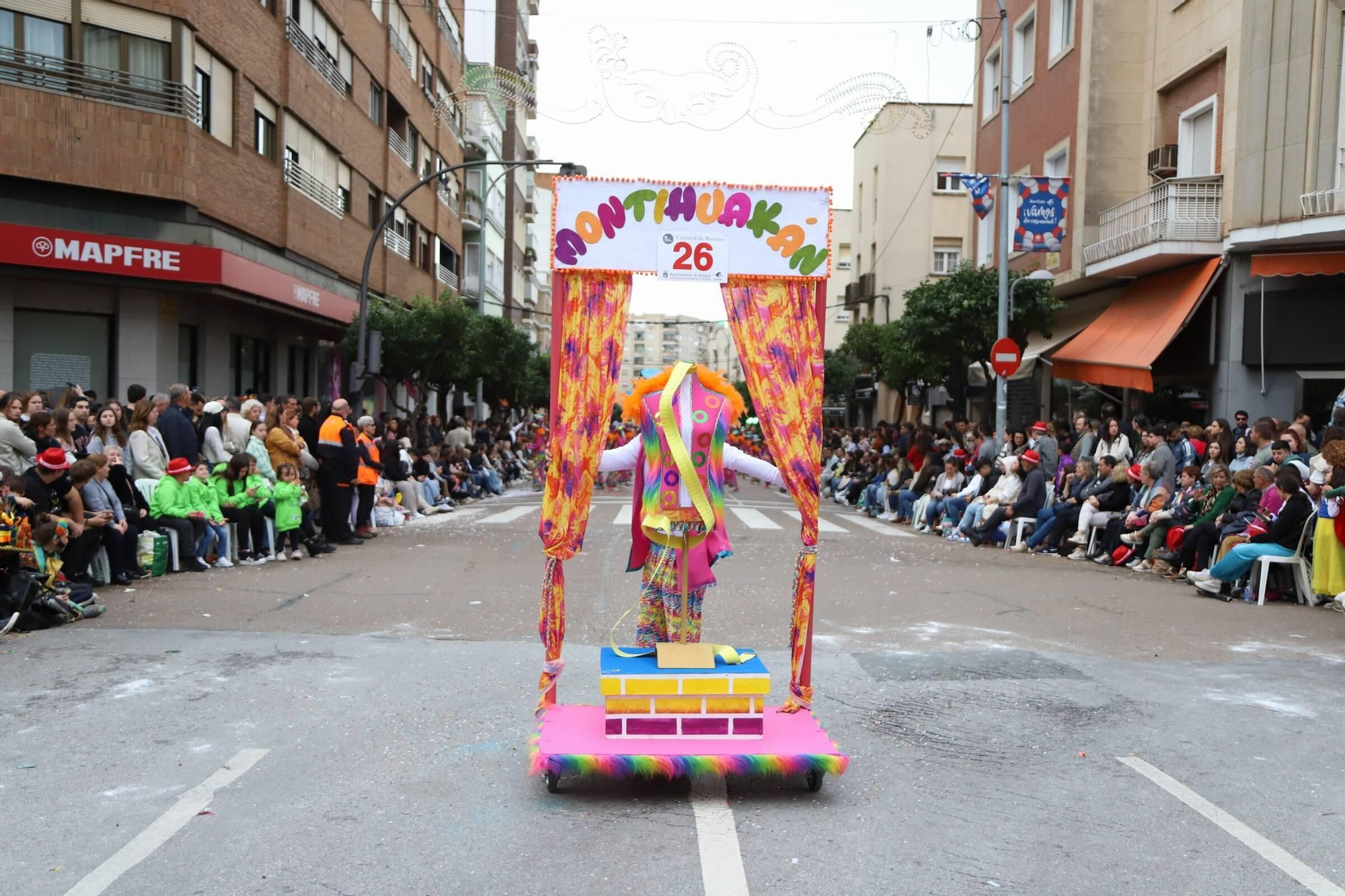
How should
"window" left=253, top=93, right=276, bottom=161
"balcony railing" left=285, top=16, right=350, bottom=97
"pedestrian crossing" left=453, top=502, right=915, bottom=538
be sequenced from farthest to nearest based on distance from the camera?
"balcony railing" left=285, top=16, right=350, bottom=97
"window" left=253, top=93, right=276, bottom=161
"pedestrian crossing" left=453, top=502, right=915, bottom=538

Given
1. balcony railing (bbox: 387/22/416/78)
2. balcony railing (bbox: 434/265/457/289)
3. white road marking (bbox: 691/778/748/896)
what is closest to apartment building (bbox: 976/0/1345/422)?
white road marking (bbox: 691/778/748/896)

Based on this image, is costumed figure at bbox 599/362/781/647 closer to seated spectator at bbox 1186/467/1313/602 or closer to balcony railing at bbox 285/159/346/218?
seated spectator at bbox 1186/467/1313/602

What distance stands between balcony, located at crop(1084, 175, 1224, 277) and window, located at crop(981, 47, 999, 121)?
983 centimetres

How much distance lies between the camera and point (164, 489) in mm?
11734

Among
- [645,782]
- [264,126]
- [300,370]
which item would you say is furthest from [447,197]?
[645,782]

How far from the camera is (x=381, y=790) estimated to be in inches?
204

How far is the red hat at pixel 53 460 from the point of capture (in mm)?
9664

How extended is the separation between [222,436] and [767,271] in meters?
9.85

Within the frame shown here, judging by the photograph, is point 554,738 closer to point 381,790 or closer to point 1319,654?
point 381,790

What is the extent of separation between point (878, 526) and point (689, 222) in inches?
Result: 605

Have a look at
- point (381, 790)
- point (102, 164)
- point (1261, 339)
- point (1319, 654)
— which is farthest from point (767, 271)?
point (102, 164)

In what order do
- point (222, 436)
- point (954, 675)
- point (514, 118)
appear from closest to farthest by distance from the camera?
1. point (954, 675)
2. point (222, 436)
3. point (514, 118)

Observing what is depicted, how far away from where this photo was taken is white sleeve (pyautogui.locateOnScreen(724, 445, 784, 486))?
6.05 meters

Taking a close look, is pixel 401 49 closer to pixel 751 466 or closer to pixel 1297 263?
pixel 1297 263
